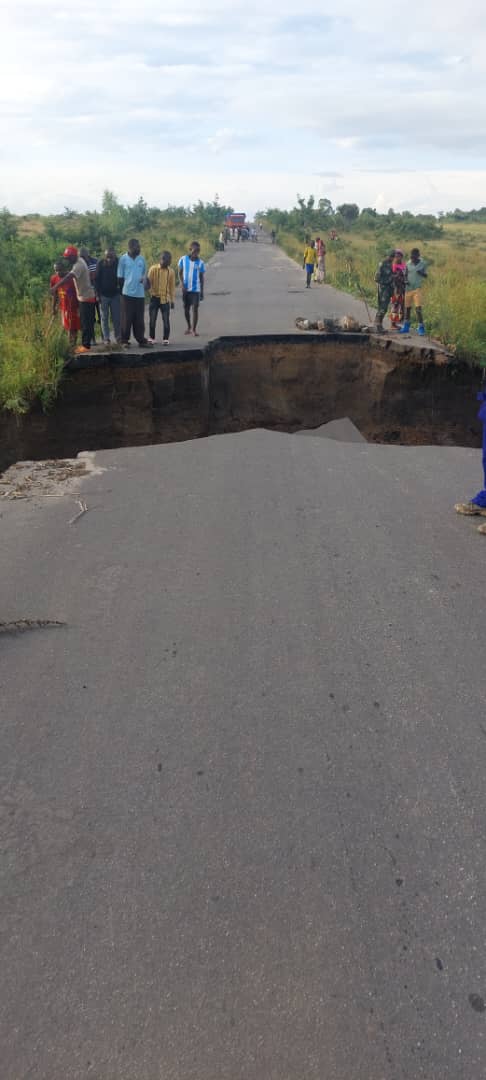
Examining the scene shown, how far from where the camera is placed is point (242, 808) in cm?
297

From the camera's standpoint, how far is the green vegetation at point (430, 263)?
1241 cm

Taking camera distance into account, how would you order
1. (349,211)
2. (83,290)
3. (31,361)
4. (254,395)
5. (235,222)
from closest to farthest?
1. (31,361)
2. (83,290)
3. (254,395)
4. (235,222)
5. (349,211)

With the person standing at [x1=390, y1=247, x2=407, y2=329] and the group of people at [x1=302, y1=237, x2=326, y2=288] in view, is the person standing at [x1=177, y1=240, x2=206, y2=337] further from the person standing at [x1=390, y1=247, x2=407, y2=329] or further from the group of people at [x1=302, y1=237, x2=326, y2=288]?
the group of people at [x1=302, y1=237, x2=326, y2=288]

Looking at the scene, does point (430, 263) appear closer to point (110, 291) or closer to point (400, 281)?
point (400, 281)

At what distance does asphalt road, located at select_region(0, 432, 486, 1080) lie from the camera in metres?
2.17

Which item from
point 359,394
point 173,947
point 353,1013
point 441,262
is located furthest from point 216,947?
point 441,262

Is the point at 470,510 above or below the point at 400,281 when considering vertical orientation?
below

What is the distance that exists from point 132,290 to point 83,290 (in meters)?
0.69

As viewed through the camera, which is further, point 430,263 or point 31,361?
point 430,263

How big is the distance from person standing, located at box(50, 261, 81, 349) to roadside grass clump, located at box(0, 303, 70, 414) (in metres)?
0.61

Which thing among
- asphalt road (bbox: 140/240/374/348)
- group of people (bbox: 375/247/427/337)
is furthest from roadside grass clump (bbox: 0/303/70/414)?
group of people (bbox: 375/247/427/337)

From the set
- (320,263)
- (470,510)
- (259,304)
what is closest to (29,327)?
(470,510)

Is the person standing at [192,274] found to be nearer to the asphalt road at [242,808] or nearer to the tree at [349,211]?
the asphalt road at [242,808]

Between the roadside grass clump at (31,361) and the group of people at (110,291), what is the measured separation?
26.6 inches
